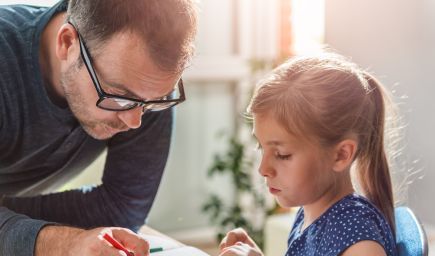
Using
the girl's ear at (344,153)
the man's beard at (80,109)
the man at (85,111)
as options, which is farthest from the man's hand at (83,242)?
the girl's ear at (344,153)

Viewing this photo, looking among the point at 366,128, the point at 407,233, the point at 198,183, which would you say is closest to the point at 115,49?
the point at 366,128

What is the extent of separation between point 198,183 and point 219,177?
121mm

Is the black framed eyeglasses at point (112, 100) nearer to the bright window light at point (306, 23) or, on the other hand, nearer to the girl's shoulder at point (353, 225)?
the girl's shoulder at point (353, 225)

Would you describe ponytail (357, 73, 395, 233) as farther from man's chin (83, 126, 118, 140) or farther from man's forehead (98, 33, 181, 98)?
man's chin (83, 126, 118, 140)

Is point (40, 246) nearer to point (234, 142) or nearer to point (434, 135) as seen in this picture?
point (434, 135)

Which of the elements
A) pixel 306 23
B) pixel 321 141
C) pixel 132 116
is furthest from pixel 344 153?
pixel 306 23

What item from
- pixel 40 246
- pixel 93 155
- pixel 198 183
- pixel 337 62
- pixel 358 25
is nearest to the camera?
pixel 40 246

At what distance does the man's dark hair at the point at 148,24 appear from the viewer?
1176mm

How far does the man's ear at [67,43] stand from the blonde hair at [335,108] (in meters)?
0.35

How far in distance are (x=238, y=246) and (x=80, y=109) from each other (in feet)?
1.38

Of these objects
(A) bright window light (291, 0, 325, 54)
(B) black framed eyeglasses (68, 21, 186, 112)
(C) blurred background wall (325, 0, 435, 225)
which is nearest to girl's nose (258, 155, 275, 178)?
(B) black framed eyeglasses (68, 21, 186, 112)

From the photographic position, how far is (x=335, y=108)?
1187mm

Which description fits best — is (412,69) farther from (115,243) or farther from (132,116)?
(115,243)

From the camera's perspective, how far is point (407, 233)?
1.17m
